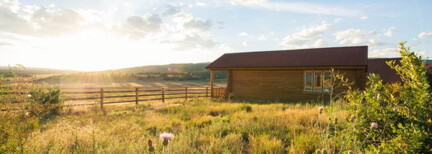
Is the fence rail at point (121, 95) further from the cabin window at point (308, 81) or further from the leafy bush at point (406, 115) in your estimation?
the leafy bush at point (406, 115)

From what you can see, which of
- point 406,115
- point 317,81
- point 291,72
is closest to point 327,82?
point 317,81

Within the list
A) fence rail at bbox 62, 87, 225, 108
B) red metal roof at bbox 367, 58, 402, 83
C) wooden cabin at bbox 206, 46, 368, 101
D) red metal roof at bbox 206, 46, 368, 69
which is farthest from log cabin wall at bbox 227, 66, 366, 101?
red metal roof at bbox 367, 58, 402, 83

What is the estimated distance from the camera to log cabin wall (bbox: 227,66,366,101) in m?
12.9

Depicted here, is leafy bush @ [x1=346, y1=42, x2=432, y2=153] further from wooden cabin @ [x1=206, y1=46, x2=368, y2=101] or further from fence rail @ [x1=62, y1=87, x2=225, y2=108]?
wooden cabin @ [x1=206, y1=46, x2=368, y2=101]

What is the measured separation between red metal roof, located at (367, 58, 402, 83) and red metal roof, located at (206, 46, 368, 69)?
458 cm

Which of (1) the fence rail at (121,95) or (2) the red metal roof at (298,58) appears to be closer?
(1) the fence rail at (121,95)

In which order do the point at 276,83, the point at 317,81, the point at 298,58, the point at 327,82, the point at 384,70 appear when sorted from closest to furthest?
the point at 327,82 < the point at 317,81 < the point at 298,58 < the point at 276,83 < the point at 384,70

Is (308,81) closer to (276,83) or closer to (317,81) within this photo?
(317,81)

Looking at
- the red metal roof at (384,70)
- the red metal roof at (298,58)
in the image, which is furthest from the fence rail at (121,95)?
the red metal roof at (384,70)

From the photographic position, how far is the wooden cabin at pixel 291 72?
12750 millimetres

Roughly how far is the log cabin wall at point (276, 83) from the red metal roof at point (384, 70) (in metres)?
5.63

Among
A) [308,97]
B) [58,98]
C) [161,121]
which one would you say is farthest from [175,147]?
[308,97]

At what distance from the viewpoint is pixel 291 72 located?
14.4 meters

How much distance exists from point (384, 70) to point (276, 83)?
997cm
